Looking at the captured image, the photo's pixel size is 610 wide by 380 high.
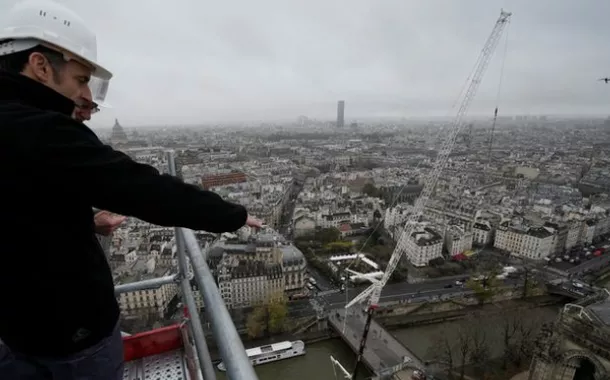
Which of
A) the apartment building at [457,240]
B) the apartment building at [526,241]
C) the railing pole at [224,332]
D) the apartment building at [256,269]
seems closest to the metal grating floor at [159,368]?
the railing pole at [224,332]

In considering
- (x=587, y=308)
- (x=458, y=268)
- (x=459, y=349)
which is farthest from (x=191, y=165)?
(x=587, y=308)

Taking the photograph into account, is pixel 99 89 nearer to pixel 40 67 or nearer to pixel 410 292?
pixel 40 67

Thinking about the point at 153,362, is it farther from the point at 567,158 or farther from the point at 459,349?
the point at 567,158

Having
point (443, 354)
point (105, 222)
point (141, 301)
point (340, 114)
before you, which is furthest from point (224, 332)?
point (340, 114)

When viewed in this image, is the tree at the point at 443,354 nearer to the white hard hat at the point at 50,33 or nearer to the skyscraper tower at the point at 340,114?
the white hard hat at the point at 50,33

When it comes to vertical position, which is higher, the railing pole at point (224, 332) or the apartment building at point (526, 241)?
the railing pole at point (224, 332)
